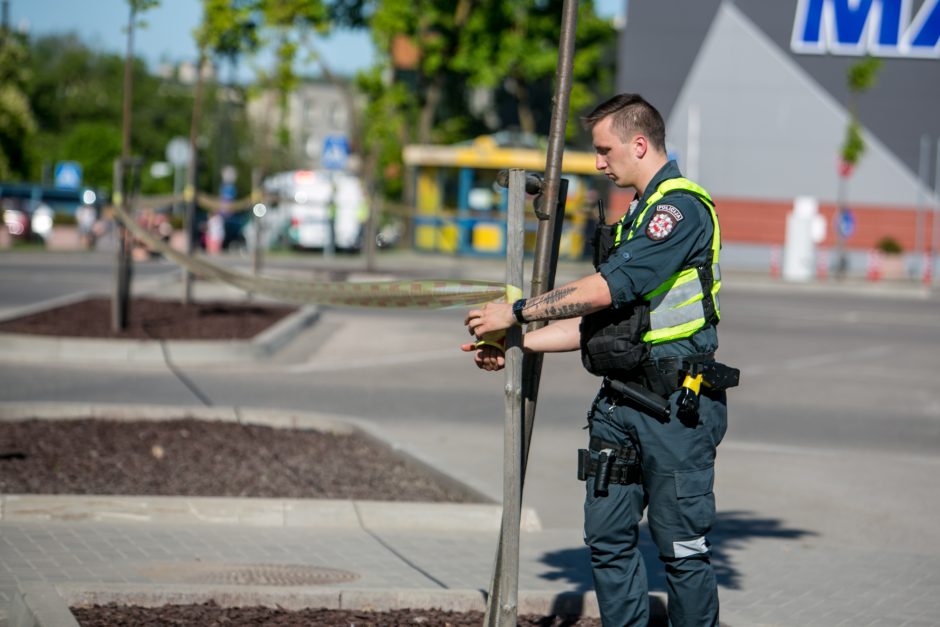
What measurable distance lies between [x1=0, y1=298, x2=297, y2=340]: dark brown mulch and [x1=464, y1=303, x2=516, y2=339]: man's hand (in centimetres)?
1100

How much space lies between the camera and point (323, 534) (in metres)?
7.08

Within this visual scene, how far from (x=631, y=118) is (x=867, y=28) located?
3675 centimetres

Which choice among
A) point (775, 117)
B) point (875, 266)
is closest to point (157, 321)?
point (875, 266)

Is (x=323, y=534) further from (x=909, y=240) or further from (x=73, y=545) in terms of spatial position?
(x=909, y=240)

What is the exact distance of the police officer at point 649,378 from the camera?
4.39m

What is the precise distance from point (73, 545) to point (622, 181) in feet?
11.2

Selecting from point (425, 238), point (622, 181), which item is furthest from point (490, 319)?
point (425, 238)

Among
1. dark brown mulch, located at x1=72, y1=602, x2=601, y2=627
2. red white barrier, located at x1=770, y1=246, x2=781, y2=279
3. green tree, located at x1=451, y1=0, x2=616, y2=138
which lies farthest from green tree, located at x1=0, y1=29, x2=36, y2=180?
dark brown mulch, located at x1=72, y1=602, x2=601, y2=627

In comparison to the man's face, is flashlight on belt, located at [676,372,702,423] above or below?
below

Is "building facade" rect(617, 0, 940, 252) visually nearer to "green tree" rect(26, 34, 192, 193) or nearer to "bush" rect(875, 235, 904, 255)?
"bush" rect(875, 235, 904, 255)

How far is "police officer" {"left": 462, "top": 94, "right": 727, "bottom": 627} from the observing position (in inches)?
173

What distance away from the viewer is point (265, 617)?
5.02 m

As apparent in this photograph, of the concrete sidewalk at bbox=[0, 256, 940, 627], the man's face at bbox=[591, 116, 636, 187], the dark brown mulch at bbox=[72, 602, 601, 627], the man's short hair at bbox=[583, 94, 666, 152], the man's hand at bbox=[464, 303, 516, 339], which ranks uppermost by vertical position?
the man's short hair at bbox=[583, 94, 666, 152]

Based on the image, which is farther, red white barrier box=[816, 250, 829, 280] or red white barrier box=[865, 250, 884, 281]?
red white barrier box=[816, 250, 829, 280]
